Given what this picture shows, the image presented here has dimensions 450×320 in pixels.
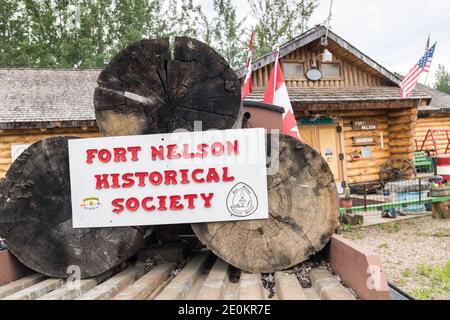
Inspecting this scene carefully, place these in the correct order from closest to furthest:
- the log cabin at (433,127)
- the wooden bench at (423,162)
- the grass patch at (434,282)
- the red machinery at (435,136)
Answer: the grass patch at (434,282), the wooden bench at (423,162), the red machinery at (435,136), the log cabin at (433,127)

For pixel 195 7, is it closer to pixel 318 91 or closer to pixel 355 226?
pixel 318 91

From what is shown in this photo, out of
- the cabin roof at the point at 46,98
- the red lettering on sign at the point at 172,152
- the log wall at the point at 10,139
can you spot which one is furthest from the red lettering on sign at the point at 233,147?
the log wall at the point at 10,139

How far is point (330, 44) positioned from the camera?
1024cm

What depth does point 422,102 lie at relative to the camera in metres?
10.3

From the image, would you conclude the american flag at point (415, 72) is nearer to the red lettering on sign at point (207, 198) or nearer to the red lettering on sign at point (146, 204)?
the red lettering on sign at point (207, 198)

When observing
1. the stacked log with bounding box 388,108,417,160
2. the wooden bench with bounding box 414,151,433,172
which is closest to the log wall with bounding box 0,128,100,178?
the stacked log with bounding box 388,108,417,160

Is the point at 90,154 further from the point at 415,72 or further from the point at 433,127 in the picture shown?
the point at 433,127

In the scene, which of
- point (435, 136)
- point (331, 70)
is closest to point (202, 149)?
point (331, 70)

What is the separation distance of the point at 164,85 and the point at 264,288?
5.39 feet

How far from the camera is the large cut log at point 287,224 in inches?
96.8

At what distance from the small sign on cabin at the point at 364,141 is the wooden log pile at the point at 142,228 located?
881 centimetres

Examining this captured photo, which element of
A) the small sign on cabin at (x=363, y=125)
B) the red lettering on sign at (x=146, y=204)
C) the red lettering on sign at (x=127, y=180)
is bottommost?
the red lettering on sign at (x=146, y=204)

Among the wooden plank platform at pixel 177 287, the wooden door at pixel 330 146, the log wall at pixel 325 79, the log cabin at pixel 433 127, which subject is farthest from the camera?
the log cabin at pixel 433 127

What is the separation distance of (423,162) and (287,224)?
522 inches
